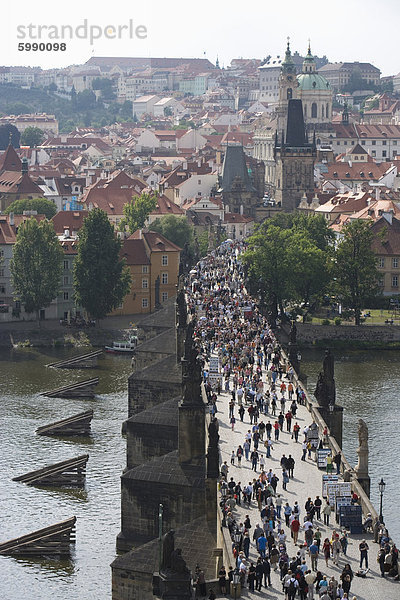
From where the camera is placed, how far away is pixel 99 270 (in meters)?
99.6

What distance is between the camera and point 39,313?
102 m

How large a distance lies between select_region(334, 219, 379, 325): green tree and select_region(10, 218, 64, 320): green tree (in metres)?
20.5

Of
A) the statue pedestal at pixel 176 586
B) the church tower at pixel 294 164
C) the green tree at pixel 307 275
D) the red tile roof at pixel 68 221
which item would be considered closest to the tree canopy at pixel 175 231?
the red tile roof at pixel 68 221

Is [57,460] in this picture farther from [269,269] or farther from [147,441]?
[269,269]

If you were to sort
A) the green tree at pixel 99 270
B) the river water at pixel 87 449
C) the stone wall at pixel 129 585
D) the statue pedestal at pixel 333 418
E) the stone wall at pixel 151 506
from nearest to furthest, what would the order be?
1. the stone wall at pixel 129 585
2. the stone wall at pixel 151 506
3. the river water at pixel 87 449
4. the statue pedestal at pixel 333 418
5. the green tree at pixel 99 270

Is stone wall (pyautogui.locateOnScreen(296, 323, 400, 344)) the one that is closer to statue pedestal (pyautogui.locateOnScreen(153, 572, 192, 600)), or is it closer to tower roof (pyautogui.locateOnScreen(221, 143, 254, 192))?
statue pedestal (pyautogui.locateOnScreen(153, 572, 192, 600))

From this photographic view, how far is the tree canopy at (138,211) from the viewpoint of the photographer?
133 metres

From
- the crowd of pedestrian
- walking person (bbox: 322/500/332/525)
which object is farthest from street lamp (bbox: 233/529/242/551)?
walking person (bbox: 322/500/332/525)

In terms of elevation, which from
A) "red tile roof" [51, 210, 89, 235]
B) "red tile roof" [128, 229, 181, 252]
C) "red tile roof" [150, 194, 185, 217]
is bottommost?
"red tile roof" [128, 229, 181, 252]

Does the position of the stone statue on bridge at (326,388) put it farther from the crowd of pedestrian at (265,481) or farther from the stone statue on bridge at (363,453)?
the stone statue on bridge at (363,453)

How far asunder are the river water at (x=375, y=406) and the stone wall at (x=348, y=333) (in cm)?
224

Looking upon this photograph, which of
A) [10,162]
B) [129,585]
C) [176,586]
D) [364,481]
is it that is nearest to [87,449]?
[129,585]

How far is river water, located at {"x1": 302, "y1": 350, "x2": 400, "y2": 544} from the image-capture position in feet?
184

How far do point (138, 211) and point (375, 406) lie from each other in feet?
216
